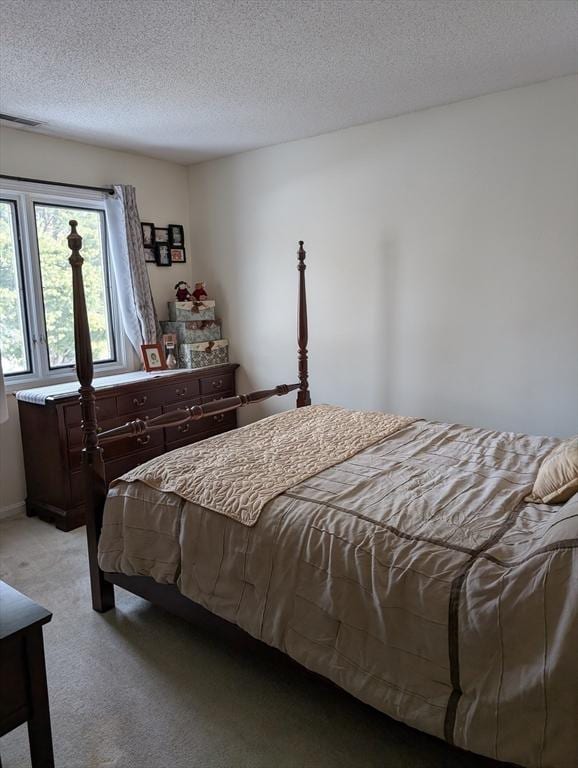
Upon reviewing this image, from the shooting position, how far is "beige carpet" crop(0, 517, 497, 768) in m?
1.62

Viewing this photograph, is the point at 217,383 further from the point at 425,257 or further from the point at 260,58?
the point at 260,58

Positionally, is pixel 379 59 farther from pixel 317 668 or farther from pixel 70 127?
pixel 317 668

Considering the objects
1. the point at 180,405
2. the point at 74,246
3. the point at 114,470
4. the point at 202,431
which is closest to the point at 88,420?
the point at 74,246

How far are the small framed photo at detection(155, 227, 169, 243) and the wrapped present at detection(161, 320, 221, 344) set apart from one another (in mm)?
698

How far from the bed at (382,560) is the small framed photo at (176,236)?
94.6 inches

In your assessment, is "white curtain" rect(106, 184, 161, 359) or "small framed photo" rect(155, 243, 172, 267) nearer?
"white curtain" rect(106, 184, 161, 359)

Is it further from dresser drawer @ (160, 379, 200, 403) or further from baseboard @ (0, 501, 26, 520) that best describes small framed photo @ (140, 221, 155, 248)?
baseboard @ (0, 501, 26, 520)

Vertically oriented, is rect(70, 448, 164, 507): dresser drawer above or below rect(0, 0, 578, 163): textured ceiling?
below

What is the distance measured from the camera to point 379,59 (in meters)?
2.56

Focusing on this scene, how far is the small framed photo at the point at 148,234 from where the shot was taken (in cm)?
427

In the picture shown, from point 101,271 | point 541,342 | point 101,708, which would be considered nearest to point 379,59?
point 541,342

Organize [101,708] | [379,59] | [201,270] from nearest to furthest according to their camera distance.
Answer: [101,708]
[379,59]
[201,270]

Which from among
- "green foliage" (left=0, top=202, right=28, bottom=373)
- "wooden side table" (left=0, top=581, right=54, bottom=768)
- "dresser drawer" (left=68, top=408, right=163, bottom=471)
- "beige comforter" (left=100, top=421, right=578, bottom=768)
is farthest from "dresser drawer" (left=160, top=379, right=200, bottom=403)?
"wooden side table" (left=0, top=581, right=54, bottom=768)

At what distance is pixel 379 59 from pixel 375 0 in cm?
54
